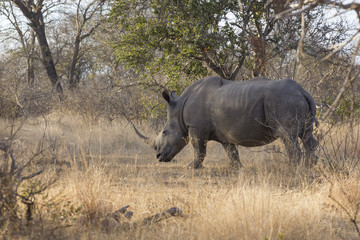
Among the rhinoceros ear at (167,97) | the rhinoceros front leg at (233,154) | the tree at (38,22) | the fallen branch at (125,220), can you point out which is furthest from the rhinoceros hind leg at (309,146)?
the tree at (38,22)

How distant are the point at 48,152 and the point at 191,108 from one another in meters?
2.79

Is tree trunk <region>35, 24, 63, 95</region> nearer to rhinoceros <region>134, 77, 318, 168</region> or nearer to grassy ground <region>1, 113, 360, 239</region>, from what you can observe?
rhinoceros <region>134, 77, 318, 168</region>

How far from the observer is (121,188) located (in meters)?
5.86

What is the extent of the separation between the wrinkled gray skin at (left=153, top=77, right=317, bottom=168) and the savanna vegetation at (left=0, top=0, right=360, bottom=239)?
0.32 metres

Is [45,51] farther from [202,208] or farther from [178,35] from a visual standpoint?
[202,208]

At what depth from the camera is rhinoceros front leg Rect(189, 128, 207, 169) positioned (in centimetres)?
747

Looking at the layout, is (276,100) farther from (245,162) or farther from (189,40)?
(189,40)

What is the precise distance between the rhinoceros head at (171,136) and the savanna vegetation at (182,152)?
276 mm

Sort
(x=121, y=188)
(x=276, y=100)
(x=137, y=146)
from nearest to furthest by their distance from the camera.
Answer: (x=121, y=188)
(x=276, y=100)
(x=137, y=146)

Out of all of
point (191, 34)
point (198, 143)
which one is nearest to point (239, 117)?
point (198, 143)

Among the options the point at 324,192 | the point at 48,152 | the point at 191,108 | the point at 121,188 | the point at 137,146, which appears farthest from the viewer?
the point at 137,146

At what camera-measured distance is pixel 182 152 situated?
1005 centimetres

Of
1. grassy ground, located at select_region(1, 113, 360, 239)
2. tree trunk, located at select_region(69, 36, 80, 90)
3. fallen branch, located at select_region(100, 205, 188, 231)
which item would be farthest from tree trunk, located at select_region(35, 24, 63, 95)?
fallen branch, located at select_region(100, 205, 188, 231)

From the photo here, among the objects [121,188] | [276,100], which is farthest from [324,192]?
[121,188]
